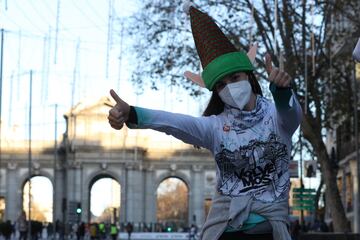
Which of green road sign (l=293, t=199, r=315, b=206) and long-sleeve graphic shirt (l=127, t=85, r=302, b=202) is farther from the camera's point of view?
green road sign (l=293, t=199, r=315, b=206)

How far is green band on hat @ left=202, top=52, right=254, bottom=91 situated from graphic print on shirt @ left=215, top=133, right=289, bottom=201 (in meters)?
0.36

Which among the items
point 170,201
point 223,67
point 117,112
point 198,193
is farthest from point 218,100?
point 170,201

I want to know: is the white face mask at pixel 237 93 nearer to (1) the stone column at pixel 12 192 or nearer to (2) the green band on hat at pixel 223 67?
(2) the green band on hat at pixel 223 67

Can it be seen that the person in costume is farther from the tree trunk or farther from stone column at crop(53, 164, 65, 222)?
stone column at crop(53, 164, 65, 222)

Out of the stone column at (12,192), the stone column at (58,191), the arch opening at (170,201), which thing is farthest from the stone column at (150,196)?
the arch opening at (170,201)

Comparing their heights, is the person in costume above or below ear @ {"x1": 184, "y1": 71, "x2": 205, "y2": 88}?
below

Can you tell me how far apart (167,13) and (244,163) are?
27020 mm

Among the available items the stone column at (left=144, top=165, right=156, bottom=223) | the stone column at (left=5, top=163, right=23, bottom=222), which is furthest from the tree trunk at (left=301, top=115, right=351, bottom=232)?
the stone column at (left=5, top=163, right=23, bottom=222)

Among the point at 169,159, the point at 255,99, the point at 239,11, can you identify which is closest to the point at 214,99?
the point at 255,99

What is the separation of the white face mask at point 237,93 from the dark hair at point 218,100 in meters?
0.14

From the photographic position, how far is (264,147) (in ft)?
14.9

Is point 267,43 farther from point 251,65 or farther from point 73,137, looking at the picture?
point 73,137

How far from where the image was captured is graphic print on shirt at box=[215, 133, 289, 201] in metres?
4.51

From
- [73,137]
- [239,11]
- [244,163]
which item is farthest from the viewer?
[73,137]
